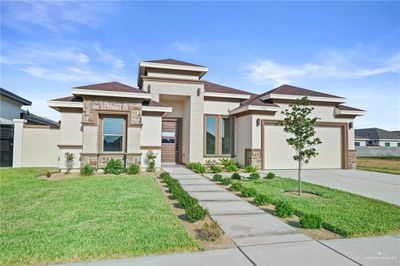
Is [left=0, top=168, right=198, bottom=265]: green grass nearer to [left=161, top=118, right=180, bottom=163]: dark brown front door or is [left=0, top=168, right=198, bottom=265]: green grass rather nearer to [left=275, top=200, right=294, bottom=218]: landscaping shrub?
[left=275, top=200, right=294, bottom=218]: landscaping shrub

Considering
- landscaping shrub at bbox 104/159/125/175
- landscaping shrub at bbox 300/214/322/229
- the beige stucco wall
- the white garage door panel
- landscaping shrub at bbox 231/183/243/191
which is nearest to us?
landscaping shrub at bbox 300/214/322/229

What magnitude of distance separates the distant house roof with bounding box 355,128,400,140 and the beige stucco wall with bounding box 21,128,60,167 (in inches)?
2035

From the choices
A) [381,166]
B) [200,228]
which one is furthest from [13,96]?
[381,166]

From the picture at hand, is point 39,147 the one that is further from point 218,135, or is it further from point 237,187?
point 237,187

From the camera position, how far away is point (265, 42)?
40.1ft

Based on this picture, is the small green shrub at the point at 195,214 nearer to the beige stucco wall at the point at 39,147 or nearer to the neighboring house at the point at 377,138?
the beige stucco wall at the point at 39,147

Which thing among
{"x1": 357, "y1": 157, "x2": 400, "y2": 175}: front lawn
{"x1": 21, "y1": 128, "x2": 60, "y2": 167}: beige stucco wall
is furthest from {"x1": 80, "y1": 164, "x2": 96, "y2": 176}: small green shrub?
{"x1": 357, "y1": 157, "x2": 400, "y2": 175}: front lawn

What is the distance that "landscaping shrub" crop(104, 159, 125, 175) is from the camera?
11.6m

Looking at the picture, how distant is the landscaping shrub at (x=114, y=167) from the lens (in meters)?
11.6

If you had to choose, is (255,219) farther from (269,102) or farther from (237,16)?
(269,102)

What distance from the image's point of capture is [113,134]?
1227cm

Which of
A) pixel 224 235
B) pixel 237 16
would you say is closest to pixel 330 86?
pixel 237 16

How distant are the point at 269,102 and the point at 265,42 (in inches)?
155

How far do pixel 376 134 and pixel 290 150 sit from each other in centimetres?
4237
